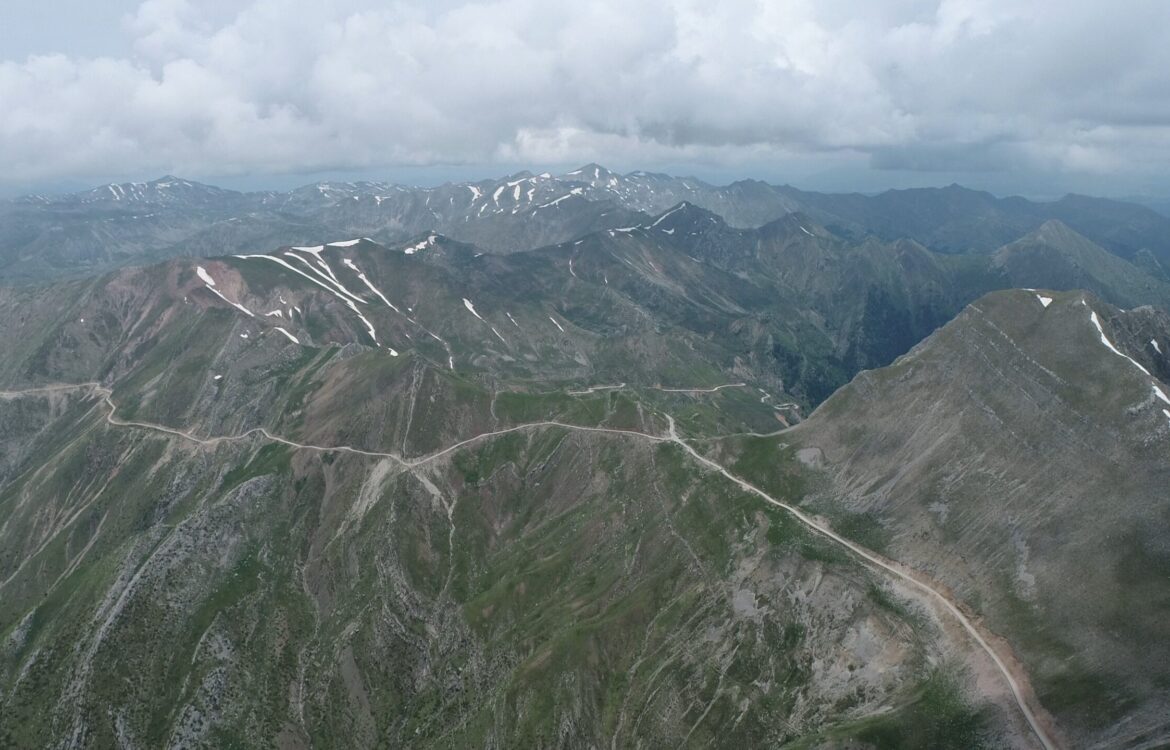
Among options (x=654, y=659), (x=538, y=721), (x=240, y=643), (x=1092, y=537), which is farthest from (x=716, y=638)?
(x=240, y=643)

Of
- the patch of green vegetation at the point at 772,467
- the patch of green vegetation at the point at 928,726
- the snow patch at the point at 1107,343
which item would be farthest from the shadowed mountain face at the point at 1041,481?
the patch of green vegetation at the point at 928,726

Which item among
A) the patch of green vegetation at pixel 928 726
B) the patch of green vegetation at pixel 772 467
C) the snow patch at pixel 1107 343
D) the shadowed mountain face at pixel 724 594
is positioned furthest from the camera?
the patch of green vegetation at pixel 772 467

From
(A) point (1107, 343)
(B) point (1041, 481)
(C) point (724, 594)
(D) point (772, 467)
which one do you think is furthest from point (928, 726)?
(A) point (1107, 343)

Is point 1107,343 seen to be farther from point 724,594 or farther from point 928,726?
point 724,594

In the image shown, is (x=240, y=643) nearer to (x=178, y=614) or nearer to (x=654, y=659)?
(x=178, y=614)

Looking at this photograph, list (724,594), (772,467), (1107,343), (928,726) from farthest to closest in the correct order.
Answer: (772,467) < (1107,343) < (724,594) < (928,726)

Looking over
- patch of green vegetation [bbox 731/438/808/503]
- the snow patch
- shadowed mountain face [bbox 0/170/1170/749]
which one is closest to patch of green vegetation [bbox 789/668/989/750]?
shadowed mountain face [bbox 0/170/1170/749]

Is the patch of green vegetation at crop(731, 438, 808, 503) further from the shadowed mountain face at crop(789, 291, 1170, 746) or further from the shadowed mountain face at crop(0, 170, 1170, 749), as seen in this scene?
the shadowed mountain face at crop(789, 291, 1170, 746)

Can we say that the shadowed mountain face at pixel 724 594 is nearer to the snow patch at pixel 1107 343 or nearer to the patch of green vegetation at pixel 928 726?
the patch of green vegetation at pixel 928 726

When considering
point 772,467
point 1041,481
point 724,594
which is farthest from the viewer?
point 772,467

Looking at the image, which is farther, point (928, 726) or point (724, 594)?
point (724, 594)

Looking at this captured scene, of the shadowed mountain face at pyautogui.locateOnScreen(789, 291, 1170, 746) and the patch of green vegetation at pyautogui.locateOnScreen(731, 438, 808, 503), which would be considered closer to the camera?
the shadowed mountain face at pyautogui.locateOnScreen(789, 291, 1170, 746)

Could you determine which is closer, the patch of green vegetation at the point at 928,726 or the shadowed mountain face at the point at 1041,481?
the patch of green vegetation at the point at 928,726

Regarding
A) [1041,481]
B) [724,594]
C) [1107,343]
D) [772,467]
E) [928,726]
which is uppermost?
[1107,343]
